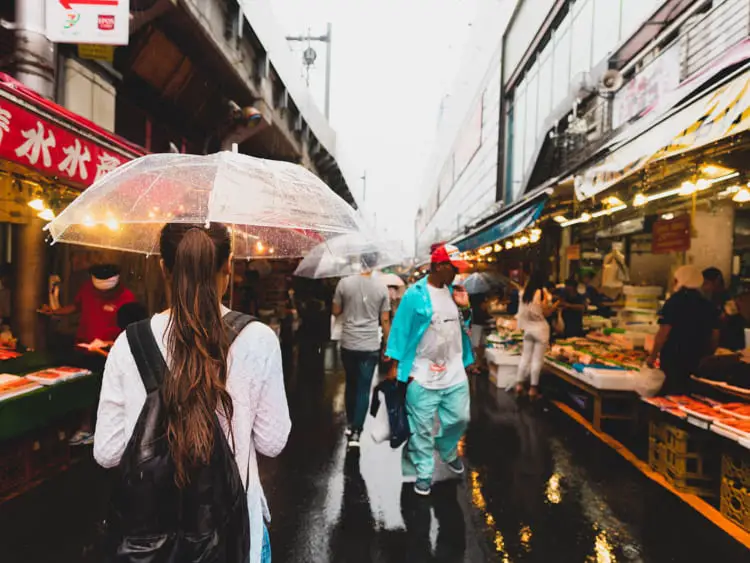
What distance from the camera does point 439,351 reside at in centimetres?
470

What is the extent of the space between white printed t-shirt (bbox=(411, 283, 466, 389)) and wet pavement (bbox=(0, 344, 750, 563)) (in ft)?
3.52

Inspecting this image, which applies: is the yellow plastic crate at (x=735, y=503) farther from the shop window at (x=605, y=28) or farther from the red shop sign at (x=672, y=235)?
the shop window at (x=605, y=28)

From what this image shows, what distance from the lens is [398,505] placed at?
14.9ft

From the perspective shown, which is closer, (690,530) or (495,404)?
(690,530)

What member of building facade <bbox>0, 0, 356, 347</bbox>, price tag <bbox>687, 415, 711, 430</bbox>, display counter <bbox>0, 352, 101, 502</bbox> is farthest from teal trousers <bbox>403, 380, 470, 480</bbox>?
building facade <bbox>0, 0, 356, 347</bbox>

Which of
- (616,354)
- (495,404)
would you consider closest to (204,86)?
(495,404)

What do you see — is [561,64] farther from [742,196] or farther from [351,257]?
[351,257]

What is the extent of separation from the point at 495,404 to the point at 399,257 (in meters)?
2.82

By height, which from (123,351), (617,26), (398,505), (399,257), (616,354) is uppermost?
(617,26)

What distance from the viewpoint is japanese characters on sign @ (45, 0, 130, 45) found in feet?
19.4

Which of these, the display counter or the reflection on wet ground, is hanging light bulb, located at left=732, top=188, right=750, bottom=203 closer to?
the reflection on wet ground

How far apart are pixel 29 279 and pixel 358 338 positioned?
15.7 feet

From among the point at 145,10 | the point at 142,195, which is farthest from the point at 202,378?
the point at 145,10

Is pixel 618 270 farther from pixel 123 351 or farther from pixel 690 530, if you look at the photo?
pixel 123 351
